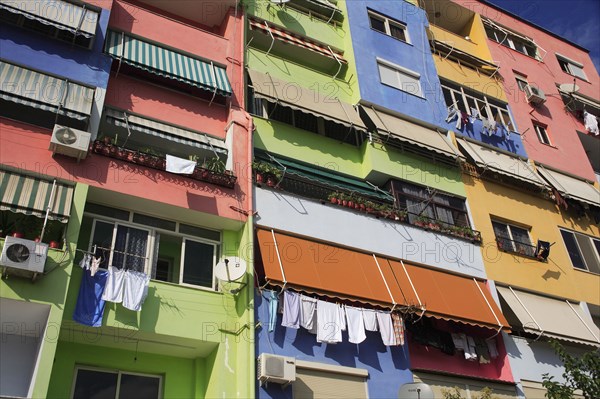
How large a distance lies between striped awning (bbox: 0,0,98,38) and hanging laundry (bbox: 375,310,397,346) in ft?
32.3

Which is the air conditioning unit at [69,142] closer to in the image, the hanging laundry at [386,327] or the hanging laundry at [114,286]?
the hanging laundry at [114,286]

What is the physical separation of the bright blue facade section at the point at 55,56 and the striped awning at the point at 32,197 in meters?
3.16

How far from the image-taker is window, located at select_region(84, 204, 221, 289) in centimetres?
1202

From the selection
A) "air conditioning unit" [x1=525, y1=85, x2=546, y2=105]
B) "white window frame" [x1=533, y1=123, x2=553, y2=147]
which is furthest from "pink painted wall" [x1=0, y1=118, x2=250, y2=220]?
"air conditioning unit" [x1=525, y1=85, x2=546, y2=105]

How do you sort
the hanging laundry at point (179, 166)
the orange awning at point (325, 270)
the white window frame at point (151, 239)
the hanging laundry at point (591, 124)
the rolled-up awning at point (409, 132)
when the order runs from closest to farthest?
the white window frame at point (151, 239)
the hanging laundry at point (179, 166)
the orange awning at point (325, 270)
the rolled-up awning at point (409, 132)
the hanging laundry at point (591, 124)

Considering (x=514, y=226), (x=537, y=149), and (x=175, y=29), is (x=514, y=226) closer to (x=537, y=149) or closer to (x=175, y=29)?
(x=537, y=149)

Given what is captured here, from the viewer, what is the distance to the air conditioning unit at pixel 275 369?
1125 cm

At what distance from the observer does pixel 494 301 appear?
1590cm

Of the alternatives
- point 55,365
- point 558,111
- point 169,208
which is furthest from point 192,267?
point 558,111

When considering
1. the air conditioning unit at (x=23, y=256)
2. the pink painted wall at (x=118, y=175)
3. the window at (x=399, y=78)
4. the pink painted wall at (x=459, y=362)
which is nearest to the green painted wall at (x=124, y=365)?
the air conditioning unit at (x=23, y=256)

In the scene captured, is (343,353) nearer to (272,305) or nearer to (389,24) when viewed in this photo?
(272,305)

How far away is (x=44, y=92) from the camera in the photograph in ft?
40.6

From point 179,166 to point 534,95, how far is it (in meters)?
16.7

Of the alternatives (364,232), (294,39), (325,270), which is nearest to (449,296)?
(364,232)
